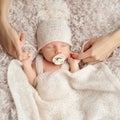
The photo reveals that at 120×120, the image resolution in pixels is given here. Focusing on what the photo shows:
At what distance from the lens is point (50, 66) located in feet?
5.57

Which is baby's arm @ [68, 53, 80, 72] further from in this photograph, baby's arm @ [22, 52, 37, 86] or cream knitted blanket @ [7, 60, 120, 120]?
baby's arm @ [22, 52, 37, 86]

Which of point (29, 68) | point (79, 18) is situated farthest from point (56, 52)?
point (79, 18)

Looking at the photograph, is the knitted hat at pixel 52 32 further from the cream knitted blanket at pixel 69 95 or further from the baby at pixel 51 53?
the cream knitted blanket at pixel 69 95

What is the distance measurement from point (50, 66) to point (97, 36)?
26 centimetres

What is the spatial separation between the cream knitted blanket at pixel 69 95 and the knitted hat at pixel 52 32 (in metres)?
0.14

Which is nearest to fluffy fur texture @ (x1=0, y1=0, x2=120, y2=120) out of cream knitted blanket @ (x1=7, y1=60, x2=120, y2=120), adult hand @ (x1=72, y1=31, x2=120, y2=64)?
adult hand @ (x1=72, y1=31, x2=120, y2=64)

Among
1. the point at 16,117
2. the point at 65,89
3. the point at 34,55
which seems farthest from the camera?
the point at 34,55

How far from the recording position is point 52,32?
169 centimetres

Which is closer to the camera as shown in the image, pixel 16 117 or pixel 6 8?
pixel 16 117

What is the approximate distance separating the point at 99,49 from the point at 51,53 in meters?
0.21

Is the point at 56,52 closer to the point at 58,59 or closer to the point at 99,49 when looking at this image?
the point at 58,59

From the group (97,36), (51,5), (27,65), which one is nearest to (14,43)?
(27,65)

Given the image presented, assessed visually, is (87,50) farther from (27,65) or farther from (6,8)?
(6,8)

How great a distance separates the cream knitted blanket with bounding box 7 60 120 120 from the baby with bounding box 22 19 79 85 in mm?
44
